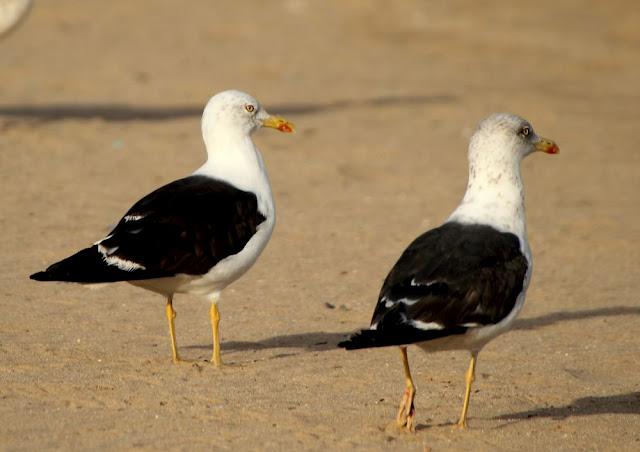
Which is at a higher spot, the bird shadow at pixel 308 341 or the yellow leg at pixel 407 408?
the yellow leg at pixel 407 408

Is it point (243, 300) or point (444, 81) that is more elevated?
point (444, 81)

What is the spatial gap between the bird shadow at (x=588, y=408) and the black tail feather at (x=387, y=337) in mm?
944

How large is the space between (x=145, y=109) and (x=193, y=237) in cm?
900

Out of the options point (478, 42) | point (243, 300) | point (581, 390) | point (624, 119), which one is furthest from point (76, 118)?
point (478, 42)

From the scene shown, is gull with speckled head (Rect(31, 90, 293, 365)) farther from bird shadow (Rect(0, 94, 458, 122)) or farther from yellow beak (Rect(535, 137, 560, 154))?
bird shadow (Rect(0, 94, 458, 122))

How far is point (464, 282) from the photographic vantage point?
638 cm

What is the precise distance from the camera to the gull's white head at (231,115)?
823 centimetres

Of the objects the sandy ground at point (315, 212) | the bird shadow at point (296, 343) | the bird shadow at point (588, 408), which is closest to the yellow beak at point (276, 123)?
the sandy ground at point (315, 212)

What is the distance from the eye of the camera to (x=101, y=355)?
298 inches

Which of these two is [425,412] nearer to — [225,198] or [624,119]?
[225,198]

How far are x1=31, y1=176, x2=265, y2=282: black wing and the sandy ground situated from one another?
0.59 m

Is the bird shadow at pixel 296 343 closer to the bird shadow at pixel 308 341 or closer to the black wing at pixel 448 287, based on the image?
the bird shadow at pixel 308 341

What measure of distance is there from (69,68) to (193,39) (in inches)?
142

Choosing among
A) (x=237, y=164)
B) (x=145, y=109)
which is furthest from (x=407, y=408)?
(x=145, y=109)
